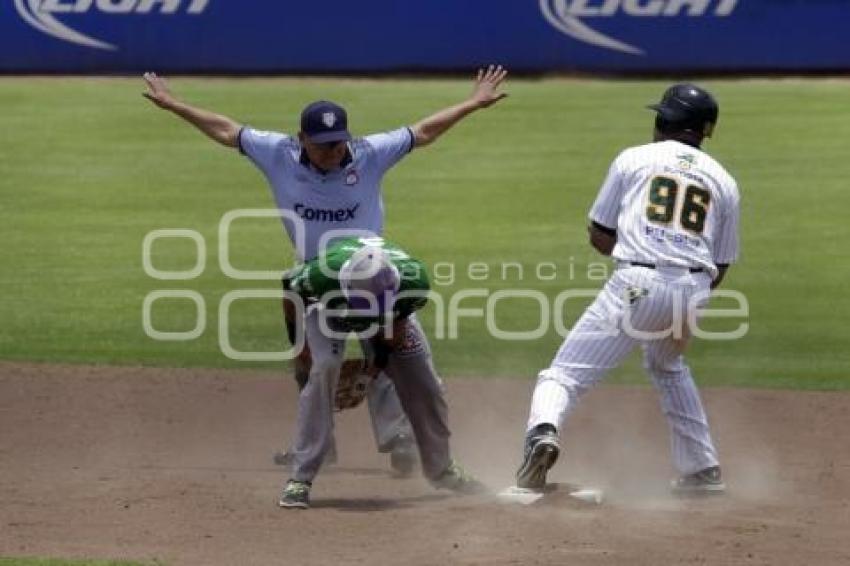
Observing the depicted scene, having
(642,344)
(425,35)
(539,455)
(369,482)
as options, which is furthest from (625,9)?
(539,455)

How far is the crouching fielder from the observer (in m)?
8.20

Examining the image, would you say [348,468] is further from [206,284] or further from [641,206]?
[206,284]

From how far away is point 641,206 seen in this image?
8.52 metres

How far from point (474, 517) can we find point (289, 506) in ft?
2.78

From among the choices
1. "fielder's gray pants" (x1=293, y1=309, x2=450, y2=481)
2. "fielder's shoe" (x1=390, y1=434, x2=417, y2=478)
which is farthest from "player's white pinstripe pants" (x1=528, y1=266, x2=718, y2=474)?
"fielder's shoe" (x1=390, y1=434, x2=417, y2=478)

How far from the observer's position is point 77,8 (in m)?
25.1

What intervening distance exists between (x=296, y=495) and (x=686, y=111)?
250cm

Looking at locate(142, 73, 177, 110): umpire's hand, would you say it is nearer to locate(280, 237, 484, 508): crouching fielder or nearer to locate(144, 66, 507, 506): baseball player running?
locate(144, 66, 507, 506): baseball player running

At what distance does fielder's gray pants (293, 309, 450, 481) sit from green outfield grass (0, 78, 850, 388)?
3.41m

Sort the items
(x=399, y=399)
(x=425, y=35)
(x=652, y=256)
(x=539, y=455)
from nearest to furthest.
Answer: (x=539, y=455) < (x=652, y=256) < (x=399, y=399) < (x=425, y=35)

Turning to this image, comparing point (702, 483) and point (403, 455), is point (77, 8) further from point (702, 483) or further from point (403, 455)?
point (702, 483)

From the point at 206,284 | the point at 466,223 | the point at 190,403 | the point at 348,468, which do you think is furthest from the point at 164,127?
the point at 348,468

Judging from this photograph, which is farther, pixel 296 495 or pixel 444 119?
pixel 444 119

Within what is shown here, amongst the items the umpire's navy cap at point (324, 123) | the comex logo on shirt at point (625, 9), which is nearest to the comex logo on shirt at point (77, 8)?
the comex logo on shirt at point (625, 9)
